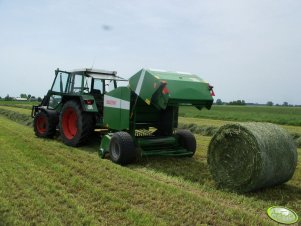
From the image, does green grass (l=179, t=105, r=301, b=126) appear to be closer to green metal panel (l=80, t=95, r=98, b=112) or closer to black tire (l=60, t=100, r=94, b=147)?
black tire (l=60, t=100, r=94, b=147)

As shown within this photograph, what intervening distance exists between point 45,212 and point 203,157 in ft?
15.4

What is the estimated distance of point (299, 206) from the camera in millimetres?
4969

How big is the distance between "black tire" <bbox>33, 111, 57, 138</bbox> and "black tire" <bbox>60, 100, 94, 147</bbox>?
0.97 meters

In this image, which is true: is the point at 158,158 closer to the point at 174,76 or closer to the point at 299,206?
the point at 174,76

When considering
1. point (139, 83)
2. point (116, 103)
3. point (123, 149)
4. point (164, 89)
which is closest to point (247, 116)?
point (116, 103)

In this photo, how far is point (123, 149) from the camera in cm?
734

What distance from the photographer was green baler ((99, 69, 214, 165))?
7086mm

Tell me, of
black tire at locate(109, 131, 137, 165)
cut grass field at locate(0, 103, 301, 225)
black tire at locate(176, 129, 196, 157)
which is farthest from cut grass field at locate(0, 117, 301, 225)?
→ black tire at locate(176, 129, 196, 157)

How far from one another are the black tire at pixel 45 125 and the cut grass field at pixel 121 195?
3.30m

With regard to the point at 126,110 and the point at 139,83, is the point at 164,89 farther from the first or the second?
the point at 126,110

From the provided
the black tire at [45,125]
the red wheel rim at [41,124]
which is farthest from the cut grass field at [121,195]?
the red wheel rim at [41,124]

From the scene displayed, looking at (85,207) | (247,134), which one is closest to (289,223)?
(247,134)

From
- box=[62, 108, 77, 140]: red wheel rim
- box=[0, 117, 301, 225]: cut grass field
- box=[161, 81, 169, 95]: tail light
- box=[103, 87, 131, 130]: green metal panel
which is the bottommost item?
box=[0, 117, 301, 225]: cut grass field

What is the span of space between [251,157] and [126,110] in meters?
3.26
